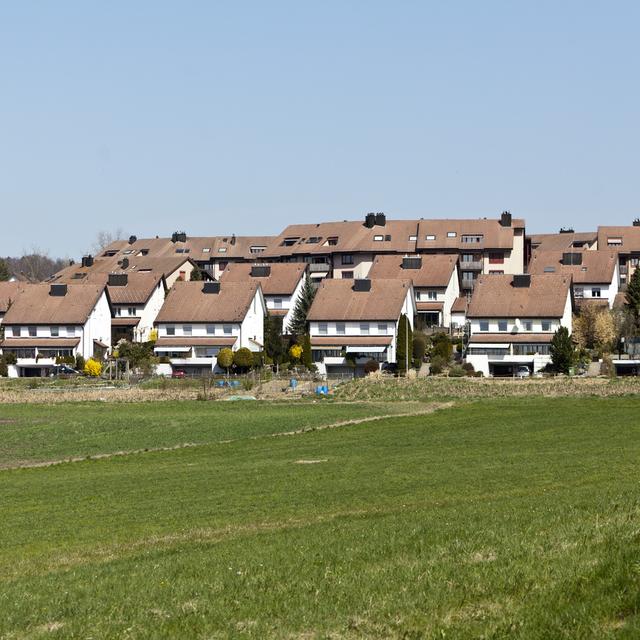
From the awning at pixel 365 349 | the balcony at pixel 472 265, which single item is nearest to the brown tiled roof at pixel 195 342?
the awning at pixel 365 349

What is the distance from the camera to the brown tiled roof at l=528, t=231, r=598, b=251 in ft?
508

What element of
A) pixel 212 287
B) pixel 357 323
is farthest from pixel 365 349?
pixel 212 287

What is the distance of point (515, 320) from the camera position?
342 feet

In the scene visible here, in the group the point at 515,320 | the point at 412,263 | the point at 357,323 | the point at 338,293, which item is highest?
the point at 412,263

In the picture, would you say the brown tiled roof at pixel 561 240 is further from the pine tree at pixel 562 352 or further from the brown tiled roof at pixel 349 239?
the pine tree at pixel 562 352

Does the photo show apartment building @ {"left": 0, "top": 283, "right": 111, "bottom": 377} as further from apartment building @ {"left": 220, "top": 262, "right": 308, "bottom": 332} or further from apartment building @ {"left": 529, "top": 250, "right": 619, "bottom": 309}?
apartment building @ {"left": 529, "top": 250, "right": 619, "bottom": 309}

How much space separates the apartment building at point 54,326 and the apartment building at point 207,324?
679cm

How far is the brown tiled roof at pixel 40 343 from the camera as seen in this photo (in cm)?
11100

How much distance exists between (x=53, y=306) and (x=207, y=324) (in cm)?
1551

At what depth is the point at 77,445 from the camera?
51.4 metres

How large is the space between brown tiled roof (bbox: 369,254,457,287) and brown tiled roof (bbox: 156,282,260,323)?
1702cm

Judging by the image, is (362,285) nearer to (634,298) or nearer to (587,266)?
(634,298)

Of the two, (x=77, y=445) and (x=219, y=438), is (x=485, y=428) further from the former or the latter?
(x=77, y=445)

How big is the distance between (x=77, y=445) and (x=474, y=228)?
92.9 metres
